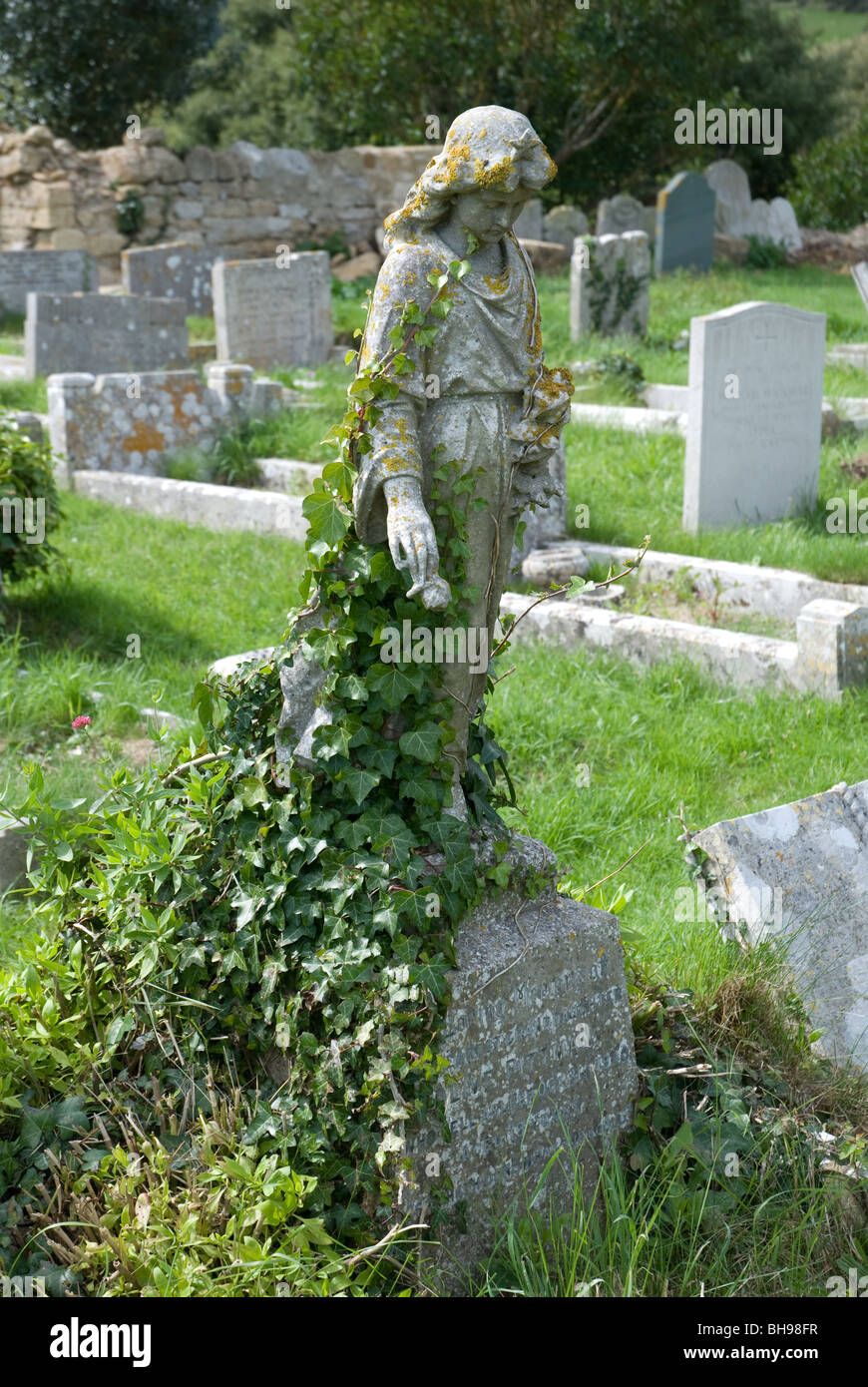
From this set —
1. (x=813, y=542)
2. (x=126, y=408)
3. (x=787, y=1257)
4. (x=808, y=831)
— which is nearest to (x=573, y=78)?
(x=126, y=408)

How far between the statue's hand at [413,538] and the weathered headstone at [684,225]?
53.1 ft

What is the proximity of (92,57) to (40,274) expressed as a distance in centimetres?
704

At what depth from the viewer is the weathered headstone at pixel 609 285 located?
12.9 metres

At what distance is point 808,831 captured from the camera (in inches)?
153

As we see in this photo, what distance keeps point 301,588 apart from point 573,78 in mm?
19697

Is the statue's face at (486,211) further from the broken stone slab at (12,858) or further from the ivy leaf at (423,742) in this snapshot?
the broken stone slab at (12,858)

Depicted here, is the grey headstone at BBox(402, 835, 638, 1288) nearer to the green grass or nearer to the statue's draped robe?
the statue's draped robe

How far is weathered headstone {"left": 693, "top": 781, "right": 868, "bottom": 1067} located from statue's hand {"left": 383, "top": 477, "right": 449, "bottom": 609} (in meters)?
Result: 1.57

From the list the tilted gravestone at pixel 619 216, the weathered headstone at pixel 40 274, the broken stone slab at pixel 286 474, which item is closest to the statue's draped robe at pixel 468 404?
the broken stone slab at pixel 286 474

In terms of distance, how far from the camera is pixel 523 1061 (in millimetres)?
2930

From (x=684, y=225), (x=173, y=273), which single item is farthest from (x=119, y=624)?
(x=684, y=225)

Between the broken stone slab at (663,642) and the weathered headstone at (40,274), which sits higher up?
the weathered headstone at (40,274)

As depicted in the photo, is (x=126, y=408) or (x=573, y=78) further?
(x=573, y=78)

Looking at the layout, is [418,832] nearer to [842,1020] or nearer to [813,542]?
[842,1020]
